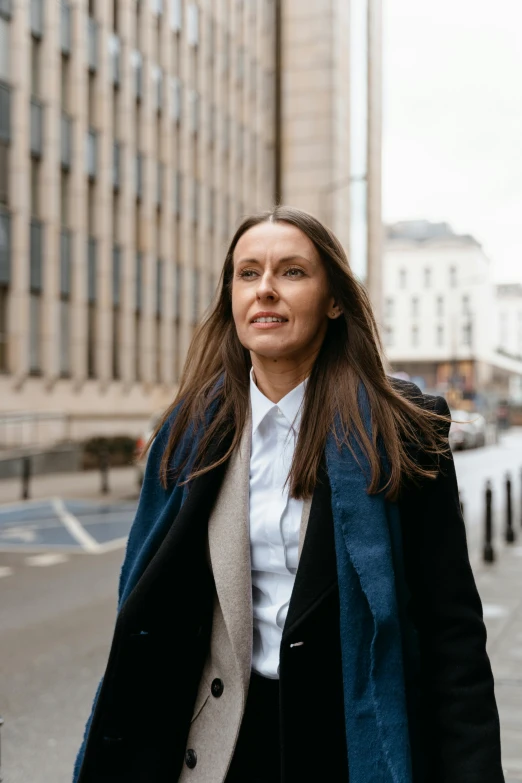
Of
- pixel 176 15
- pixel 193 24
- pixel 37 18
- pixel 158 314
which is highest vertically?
pixel 193 24

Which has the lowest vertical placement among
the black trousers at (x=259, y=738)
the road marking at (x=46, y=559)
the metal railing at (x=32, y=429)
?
the road marking at (x=46, y=559)

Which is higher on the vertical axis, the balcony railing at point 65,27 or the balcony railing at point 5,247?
the balcony railing at point 65,27

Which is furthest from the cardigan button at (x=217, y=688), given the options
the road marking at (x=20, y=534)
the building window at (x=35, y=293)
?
the building window at (x=35, y=293)

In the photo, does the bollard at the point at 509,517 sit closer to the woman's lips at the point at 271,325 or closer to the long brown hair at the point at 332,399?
the long brown hair at the point at 332,399

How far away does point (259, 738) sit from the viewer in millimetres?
2020

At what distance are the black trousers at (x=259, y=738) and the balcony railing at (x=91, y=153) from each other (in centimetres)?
3084

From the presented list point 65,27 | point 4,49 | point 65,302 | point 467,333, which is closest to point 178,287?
point 65,302

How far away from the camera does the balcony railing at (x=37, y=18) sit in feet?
91.8

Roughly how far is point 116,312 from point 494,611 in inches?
1063

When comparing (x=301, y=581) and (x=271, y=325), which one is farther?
(x=271, y=325)

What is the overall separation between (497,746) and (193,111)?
40733 millimetres

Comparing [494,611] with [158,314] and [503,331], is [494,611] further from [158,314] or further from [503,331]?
[503,331]

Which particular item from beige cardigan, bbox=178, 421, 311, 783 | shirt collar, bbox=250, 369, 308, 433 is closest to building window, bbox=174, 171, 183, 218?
shirt collar, bbox=250, 369, 308, 433

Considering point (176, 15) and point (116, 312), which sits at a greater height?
point (176, 15)
